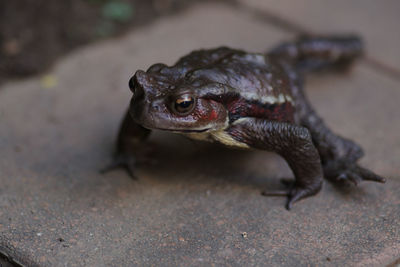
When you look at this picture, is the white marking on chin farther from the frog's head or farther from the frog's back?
the frog's head

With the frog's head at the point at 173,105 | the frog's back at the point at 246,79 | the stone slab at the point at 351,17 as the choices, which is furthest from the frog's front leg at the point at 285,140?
the stone slab at the point at 351,17

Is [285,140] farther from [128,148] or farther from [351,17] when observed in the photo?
[351,17]

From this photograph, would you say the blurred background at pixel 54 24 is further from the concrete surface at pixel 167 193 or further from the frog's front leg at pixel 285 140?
the frog's front leg at pixel 285 140

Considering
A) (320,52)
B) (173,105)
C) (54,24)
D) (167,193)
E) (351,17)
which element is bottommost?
(167,193)

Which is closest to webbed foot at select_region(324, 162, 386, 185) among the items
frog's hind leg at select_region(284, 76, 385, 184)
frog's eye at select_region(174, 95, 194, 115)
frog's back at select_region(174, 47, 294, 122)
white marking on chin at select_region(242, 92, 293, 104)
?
frog's hind leg at select_region(284, 76, 385, 184)

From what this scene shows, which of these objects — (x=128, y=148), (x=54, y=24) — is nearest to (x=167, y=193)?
(x=128, y=148)

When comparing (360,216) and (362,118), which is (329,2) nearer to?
(362,118)
